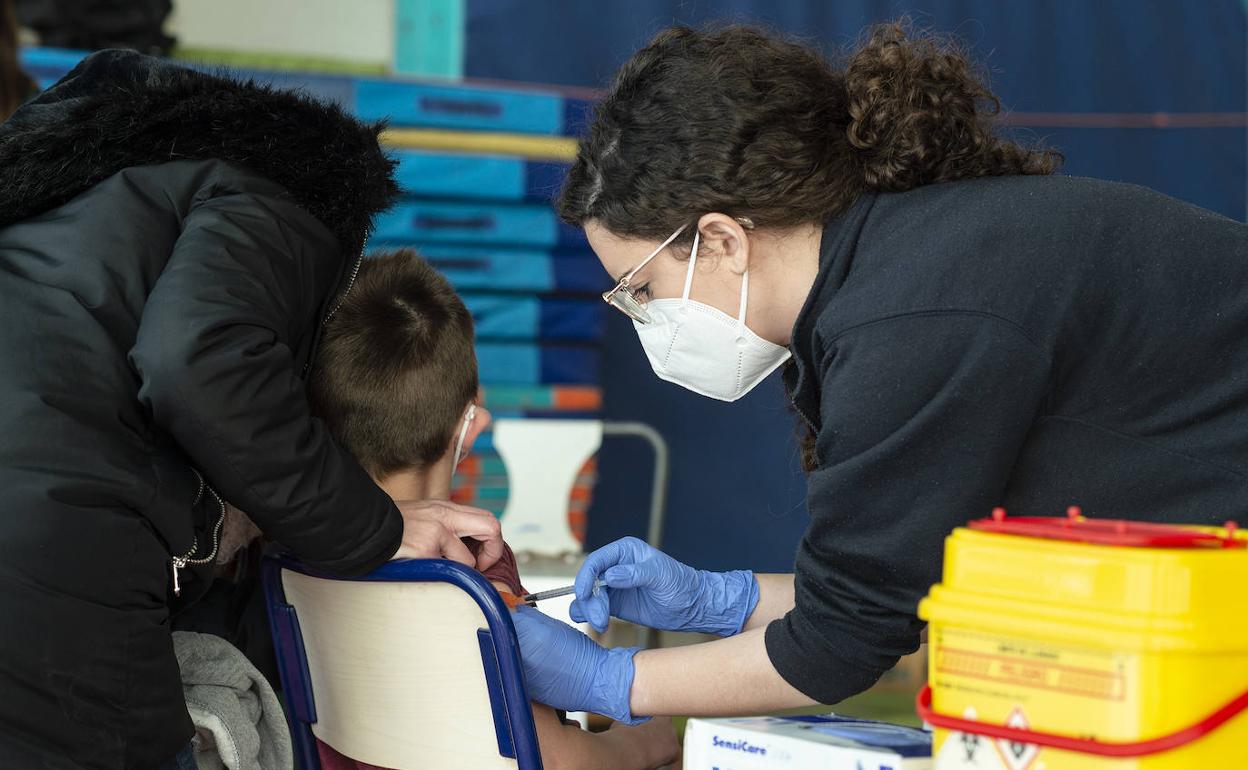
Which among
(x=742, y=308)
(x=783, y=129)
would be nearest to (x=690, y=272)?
(x=742, y=308)

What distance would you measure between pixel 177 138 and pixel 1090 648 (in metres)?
0.99

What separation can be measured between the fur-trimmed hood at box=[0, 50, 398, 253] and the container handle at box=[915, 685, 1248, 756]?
830mm

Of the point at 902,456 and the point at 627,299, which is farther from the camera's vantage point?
the point at 627,299

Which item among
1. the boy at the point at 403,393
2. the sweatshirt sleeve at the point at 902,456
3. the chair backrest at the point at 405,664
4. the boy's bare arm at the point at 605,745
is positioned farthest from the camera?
the boy at the point at 403,393

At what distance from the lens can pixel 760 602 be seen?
158 cm

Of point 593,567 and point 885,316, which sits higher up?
point 885,316

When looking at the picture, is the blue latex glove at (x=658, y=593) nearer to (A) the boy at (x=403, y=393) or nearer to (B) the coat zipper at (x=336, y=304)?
(A) the boy at (x=403, y=393)

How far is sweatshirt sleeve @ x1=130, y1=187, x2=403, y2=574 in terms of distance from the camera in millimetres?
1139

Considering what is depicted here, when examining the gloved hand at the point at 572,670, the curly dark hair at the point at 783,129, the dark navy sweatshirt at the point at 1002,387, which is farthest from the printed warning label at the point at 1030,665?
the curly dark hair at the point at 783,129

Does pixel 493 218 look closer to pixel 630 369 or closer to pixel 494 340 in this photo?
pixel 494 340

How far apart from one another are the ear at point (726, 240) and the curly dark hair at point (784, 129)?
1cm

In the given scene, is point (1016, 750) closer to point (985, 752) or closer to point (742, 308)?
point (985, 752)

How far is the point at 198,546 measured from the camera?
51.6 inches

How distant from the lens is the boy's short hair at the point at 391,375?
1.51 metres
